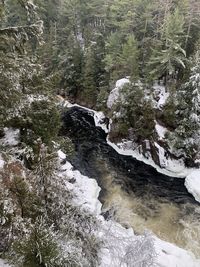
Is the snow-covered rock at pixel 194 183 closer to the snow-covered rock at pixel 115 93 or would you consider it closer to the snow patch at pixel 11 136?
the snow-covered rock at pixel 115 93

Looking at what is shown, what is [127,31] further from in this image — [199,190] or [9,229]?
[9,229]

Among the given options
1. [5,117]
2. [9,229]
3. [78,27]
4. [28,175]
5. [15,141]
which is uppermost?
[5,117]

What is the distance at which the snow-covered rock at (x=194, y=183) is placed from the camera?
21250 millimetres

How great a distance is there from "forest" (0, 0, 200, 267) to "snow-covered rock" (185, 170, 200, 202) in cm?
132

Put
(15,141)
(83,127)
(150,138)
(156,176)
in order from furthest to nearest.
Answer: (83,127) → (150,138) → (156,176) → (15,141)

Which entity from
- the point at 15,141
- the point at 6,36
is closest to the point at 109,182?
the point at 15,141

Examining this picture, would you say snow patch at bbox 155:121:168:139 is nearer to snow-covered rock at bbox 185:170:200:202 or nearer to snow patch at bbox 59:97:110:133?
snow-covered rock at bbox 185:170:200:202

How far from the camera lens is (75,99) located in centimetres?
4081

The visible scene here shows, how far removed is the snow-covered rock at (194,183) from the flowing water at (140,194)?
373mm

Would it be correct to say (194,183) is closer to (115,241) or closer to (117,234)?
(117,234)

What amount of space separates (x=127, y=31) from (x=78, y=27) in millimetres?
14425

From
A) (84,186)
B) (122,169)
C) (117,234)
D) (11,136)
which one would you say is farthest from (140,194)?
(11,136)

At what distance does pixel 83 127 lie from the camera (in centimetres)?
3281

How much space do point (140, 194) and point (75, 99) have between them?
74.0 ft
